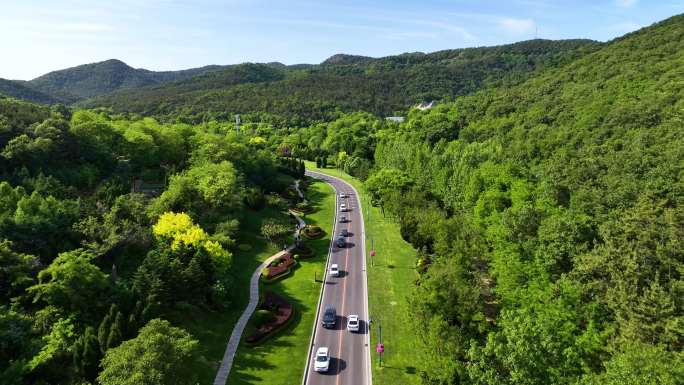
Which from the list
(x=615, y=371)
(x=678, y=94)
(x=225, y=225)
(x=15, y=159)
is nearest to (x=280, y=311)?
(x=225, y=225)

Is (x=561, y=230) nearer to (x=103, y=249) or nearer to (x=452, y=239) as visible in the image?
(x=452, y=239)

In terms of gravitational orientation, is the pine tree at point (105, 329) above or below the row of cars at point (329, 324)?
above

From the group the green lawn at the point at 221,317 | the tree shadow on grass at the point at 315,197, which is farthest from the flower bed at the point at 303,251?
the tree shadow on grass at the point at 315,197

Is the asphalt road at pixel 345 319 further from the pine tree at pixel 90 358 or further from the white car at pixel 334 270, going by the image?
the pine tree at pixel 90 358

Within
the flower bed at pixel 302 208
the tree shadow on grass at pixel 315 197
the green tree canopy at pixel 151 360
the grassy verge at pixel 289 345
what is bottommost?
the grassy verge at pixel 289 345

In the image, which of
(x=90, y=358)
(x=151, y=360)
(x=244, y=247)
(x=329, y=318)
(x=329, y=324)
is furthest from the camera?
(x=244, y=247)

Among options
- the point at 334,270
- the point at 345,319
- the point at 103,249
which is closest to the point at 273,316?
the point at 345,319

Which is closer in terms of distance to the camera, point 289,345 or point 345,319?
point 289,345
